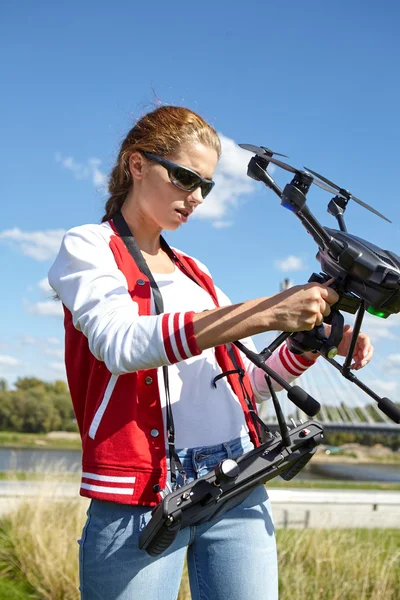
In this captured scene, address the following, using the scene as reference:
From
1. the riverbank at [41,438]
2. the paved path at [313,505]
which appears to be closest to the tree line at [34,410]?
the riverbank at [41,438]

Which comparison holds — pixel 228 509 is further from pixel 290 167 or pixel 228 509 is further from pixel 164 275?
pixel 290 167

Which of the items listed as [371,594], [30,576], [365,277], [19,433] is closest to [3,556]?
[30,576]

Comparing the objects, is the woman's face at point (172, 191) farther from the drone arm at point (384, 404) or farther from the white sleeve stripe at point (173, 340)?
the drone arm at point (384, 404)

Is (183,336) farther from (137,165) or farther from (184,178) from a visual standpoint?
(137,165)

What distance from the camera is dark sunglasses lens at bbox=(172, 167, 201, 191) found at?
78.7 inches

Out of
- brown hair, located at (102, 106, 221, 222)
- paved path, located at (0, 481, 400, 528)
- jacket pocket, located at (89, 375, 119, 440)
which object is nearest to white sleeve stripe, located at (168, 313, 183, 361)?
jacket pocket, located at (89, 375, 119, 440)

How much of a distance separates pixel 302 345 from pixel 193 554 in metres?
0.73

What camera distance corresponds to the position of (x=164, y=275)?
211 centimetres

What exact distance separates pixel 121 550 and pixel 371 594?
2.65 m

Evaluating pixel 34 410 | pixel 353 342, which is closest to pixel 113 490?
pixel 353 342

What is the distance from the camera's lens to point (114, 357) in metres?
1.59

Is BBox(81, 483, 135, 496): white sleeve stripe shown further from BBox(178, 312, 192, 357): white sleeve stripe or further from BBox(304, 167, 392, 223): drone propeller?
BBox(304, 167, 392, 223): drone propeller

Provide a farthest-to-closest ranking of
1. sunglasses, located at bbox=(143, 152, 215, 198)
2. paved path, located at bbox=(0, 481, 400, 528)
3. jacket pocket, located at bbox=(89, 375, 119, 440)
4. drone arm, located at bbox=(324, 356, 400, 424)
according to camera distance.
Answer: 1. paved path, located at bbox=(0, 481, 400, 528)
2. sunglasses, located at bbox=(143, 152, 215, 198)
3. jacket pocket, located at bbox=(89, 375, 119, 440)
4. drone arm, located at bbox=(324, 356, 400, 424)

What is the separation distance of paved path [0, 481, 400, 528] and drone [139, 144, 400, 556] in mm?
3712
